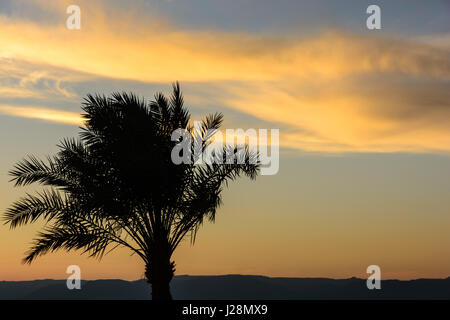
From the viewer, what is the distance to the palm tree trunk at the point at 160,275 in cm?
1984

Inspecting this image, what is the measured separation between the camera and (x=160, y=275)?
19844 millimetres

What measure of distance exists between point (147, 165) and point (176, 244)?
10.5 ft

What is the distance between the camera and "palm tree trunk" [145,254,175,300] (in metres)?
19.8
